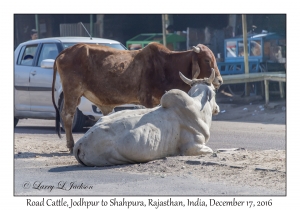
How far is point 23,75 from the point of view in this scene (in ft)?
44.7

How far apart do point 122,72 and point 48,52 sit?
137 inches

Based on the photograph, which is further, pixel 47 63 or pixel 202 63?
pixel 47 63

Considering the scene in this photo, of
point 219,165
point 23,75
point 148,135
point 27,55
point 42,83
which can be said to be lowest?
point 219,165

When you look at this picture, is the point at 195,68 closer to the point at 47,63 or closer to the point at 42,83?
the point at 47,63

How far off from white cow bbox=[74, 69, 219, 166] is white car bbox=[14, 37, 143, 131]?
4321 mm

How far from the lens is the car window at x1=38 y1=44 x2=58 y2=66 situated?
13312mm

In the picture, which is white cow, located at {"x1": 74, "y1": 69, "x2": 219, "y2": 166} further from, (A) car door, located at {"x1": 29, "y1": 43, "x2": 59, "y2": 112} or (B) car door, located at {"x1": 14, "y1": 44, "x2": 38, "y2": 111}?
(B) car door, located at {"x1": 14, "y1": 44, "x2": 38, "y2": 111}

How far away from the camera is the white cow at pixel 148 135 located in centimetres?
834

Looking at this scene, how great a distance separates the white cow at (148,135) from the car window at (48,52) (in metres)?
4.93

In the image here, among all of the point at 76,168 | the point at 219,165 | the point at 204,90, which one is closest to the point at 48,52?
the point at 204,90

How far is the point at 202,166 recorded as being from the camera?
26.8 ft

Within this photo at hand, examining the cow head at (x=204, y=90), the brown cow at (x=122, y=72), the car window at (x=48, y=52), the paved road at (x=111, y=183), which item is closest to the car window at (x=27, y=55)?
the car window at (x=48, y=52)

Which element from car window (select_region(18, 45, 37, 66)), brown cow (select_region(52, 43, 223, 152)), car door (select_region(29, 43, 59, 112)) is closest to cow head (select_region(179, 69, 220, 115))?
brown cow (select_region(52, 43, 223, 152))

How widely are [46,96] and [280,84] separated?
640cm
